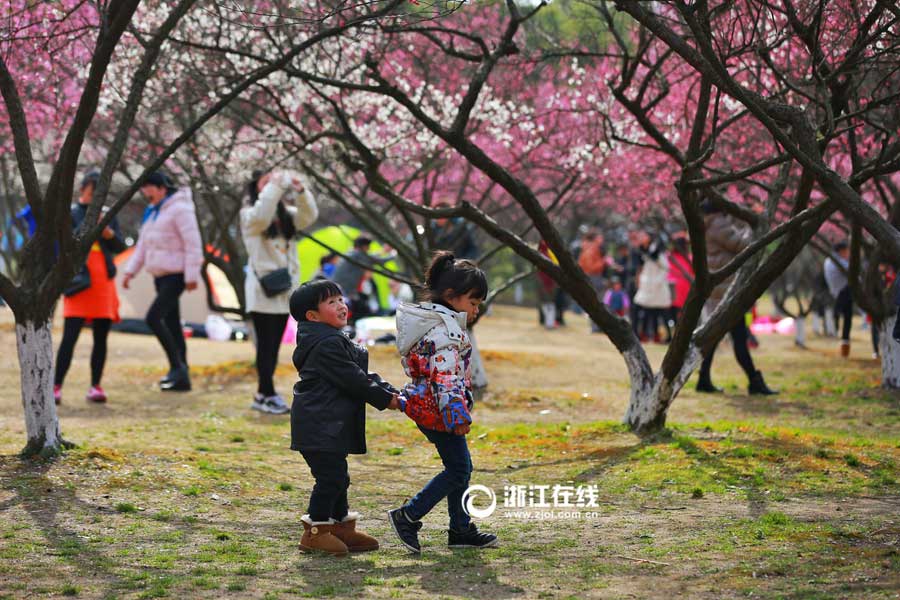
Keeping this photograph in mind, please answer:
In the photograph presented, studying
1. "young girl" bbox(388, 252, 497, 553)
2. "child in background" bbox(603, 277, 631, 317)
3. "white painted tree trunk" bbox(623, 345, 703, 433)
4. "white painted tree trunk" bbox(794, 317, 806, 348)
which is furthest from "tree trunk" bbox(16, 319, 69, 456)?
"child in background" bbox(603, 277, 631, 317)

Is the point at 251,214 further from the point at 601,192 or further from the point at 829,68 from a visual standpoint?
the point at 601,192

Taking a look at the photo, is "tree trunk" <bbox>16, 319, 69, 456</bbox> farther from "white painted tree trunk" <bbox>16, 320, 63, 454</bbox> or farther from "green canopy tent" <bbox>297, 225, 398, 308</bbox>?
"green canopy tent" <bbox>297, 225, 398, 308</bbox>

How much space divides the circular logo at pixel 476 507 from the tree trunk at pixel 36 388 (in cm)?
243

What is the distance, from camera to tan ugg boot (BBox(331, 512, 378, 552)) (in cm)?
507

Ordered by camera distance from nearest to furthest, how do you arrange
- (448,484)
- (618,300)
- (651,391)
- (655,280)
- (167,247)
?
(448,484), (651,391), (167,247), (655,280), (618,300)

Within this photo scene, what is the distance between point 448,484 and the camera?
5062 millimetres

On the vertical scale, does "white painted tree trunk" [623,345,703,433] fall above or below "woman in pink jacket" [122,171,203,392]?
below

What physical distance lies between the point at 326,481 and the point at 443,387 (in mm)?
625

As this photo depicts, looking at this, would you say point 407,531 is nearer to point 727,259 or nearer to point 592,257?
point 727,259

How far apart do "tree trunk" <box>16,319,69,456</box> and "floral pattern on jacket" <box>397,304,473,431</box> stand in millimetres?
2745

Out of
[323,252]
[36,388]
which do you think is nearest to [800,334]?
[323,252]

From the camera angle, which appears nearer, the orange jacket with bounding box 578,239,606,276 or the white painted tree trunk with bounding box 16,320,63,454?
the white painted tree trunk with bounding box 16,320,63,454

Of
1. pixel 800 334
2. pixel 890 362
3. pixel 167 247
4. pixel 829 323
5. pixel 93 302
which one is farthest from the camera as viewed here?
pixel 829 323

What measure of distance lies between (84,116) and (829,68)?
168 inches
